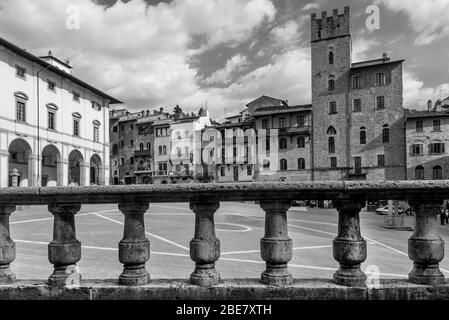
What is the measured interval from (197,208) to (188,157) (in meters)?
68.1

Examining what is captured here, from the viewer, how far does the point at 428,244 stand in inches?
115

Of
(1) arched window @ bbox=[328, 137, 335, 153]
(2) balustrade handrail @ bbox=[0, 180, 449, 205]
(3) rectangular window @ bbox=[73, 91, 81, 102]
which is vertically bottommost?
(2) balustrade handrail @ bbox=[0, 180, 449, 205]

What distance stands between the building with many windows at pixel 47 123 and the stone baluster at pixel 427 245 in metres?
33.4

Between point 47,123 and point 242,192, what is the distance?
141 feet

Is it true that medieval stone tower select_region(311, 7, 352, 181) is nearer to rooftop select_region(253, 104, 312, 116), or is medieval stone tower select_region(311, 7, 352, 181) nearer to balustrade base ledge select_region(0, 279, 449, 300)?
rooftop select_region(253, 104, 312, 116)

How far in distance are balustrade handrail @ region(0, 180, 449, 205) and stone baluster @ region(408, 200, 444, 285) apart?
0.09 metres

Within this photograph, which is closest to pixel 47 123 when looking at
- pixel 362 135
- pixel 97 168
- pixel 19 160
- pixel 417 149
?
pixel 19 160

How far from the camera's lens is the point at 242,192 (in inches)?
118

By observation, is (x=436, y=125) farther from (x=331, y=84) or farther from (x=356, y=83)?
(x=331, y=84)

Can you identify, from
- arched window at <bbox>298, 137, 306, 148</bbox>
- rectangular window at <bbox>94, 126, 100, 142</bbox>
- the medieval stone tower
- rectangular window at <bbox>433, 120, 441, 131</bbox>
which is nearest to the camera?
rectangular window at <bbox>94, 126, 100, 142</bbox>

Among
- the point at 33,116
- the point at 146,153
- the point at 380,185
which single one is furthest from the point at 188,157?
the point at 380,185

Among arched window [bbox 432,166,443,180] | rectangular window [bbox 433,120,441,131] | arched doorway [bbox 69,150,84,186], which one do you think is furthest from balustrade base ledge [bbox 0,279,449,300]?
rectangular window [bbox 433,120,441,131]

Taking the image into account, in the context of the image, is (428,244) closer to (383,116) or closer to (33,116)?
(33,116)

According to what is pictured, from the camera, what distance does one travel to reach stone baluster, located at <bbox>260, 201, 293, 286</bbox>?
2.98m
